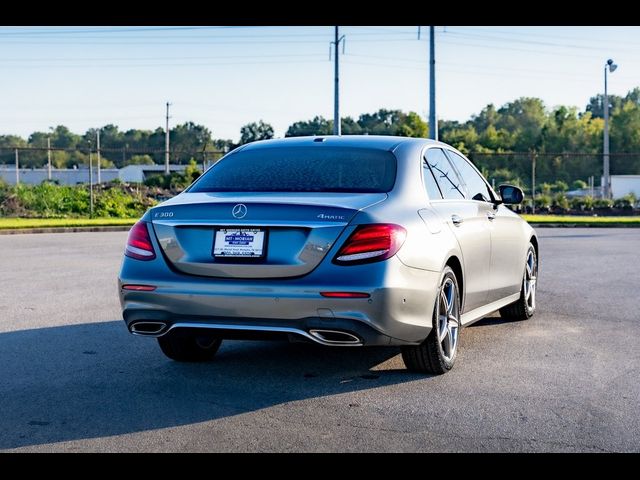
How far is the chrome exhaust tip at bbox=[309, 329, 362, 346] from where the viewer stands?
5.80 meters

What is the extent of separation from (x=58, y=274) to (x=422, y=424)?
9149 millimetres

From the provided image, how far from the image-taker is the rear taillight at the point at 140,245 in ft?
20.5

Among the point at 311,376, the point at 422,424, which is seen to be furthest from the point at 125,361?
the point at 422,424

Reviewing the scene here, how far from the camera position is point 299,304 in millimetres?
5758

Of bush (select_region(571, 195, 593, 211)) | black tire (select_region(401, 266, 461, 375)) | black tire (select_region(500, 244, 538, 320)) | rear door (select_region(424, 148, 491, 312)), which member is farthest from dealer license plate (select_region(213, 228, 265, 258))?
bush (select_region(571, 195, 593, 211))

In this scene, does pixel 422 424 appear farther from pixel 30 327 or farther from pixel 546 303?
pixel 546 303

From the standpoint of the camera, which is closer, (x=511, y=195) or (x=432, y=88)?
(x=511, y=195)

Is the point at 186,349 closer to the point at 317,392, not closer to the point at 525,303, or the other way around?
the point at 317,392

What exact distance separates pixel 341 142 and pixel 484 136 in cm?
Answer: 8753

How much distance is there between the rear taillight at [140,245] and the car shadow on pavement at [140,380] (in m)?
0.85

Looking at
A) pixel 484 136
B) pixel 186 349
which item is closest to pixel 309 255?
pixel 186 349

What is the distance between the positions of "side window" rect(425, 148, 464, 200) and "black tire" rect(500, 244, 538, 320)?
5.95 ft

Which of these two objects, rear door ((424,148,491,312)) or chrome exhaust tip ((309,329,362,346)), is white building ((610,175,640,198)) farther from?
chrome exhaust tip ((309,329,362,346))

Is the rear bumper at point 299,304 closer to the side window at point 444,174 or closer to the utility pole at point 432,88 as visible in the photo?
the side window at point 444,174
